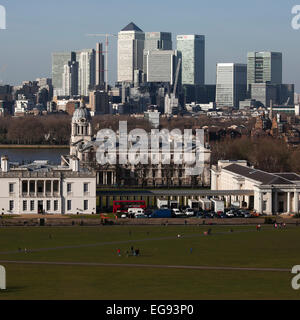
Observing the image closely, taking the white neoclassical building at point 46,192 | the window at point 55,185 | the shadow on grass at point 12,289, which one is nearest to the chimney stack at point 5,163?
the white neoclassical building at point 46,192

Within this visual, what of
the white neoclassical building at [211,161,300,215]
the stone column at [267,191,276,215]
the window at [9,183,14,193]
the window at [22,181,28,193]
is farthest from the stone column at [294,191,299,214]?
the window at [9,183,14,193]

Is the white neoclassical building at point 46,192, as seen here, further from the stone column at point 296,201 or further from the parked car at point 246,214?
the stone column at point 296,201

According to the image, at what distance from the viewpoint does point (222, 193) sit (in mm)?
66875

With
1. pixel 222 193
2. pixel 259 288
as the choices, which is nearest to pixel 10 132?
pixel 222 193

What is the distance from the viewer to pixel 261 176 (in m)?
67.2

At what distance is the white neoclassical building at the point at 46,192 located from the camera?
200ft

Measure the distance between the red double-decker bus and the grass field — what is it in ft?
20.4

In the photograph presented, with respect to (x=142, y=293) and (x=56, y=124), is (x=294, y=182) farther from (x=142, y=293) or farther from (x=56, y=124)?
(x=56, y=124)

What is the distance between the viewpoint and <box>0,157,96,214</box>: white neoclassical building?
6109cm

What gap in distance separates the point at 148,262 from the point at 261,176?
25691 mm

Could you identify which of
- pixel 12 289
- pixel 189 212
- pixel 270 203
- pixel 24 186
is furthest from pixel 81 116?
pixel 12 289

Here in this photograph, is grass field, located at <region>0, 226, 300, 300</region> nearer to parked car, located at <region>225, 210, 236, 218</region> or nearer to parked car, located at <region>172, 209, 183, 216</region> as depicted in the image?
parked car, located at <region>225, 210, 236, 218</region>

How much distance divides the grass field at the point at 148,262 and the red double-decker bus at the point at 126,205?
20.4 feet

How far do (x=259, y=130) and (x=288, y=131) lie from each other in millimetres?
3594
